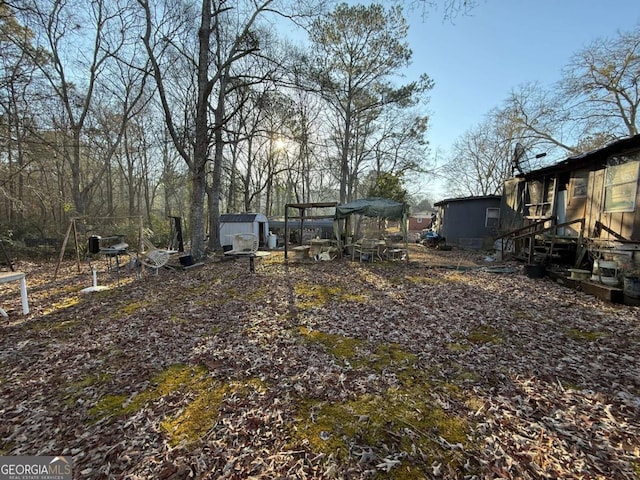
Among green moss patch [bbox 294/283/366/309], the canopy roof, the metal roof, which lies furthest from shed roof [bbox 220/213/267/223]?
the metal roof

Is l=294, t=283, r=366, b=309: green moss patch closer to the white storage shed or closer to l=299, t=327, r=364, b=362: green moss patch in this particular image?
l=299, t=327, r=364, b=362: green moss patch

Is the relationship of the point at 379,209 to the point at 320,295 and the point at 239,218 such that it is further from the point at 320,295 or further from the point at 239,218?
the point at 239,218

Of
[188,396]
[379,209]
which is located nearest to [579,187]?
[379,209]

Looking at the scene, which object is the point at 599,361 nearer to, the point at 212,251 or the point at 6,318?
the point at 6,318

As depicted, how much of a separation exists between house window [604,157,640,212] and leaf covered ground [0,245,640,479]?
288cm

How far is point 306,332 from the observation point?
14.3ft

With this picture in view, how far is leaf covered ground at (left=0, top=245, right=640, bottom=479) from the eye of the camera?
6.63 feet

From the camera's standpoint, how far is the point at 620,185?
268 inches

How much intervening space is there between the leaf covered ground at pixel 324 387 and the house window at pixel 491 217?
11.6 metres

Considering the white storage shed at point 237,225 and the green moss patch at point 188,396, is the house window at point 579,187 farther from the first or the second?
the white storage shed at point 237,225

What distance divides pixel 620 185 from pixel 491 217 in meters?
9.79

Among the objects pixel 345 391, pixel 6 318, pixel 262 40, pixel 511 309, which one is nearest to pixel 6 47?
pixel 262 40

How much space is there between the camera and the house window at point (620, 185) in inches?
251

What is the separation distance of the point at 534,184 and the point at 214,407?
13.7 m
